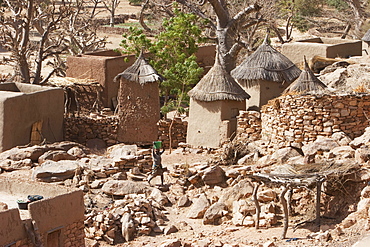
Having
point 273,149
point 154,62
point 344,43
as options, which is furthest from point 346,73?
point 154,62

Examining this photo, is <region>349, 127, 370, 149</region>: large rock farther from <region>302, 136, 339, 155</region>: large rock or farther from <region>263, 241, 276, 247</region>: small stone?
<region>263, 241, 276, 247</region>: small stone

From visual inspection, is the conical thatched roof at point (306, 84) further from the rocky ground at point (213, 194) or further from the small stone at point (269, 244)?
the small stone at point (269, 244)

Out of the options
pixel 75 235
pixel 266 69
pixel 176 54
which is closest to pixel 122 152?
pixel 266 69

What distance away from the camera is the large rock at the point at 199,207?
43.1 feet

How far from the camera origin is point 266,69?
1770 centimetres

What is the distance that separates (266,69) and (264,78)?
0.94ft

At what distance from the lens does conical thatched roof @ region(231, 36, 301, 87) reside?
17.6 meters

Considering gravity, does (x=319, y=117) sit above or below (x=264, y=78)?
below

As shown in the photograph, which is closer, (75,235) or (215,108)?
(75,235)

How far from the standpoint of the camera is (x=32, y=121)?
17672 mm

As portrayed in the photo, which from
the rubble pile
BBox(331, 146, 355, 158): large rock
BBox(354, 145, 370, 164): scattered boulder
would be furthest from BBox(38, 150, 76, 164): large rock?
BBox(354, 145, 370, 164): scattered boulder

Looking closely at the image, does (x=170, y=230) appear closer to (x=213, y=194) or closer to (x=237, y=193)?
(x=237, y=193)

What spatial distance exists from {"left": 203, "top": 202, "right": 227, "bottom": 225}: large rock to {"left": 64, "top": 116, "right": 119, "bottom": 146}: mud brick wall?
6724 mm

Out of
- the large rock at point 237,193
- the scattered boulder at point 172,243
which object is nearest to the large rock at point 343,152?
the large rock at point 237,193
